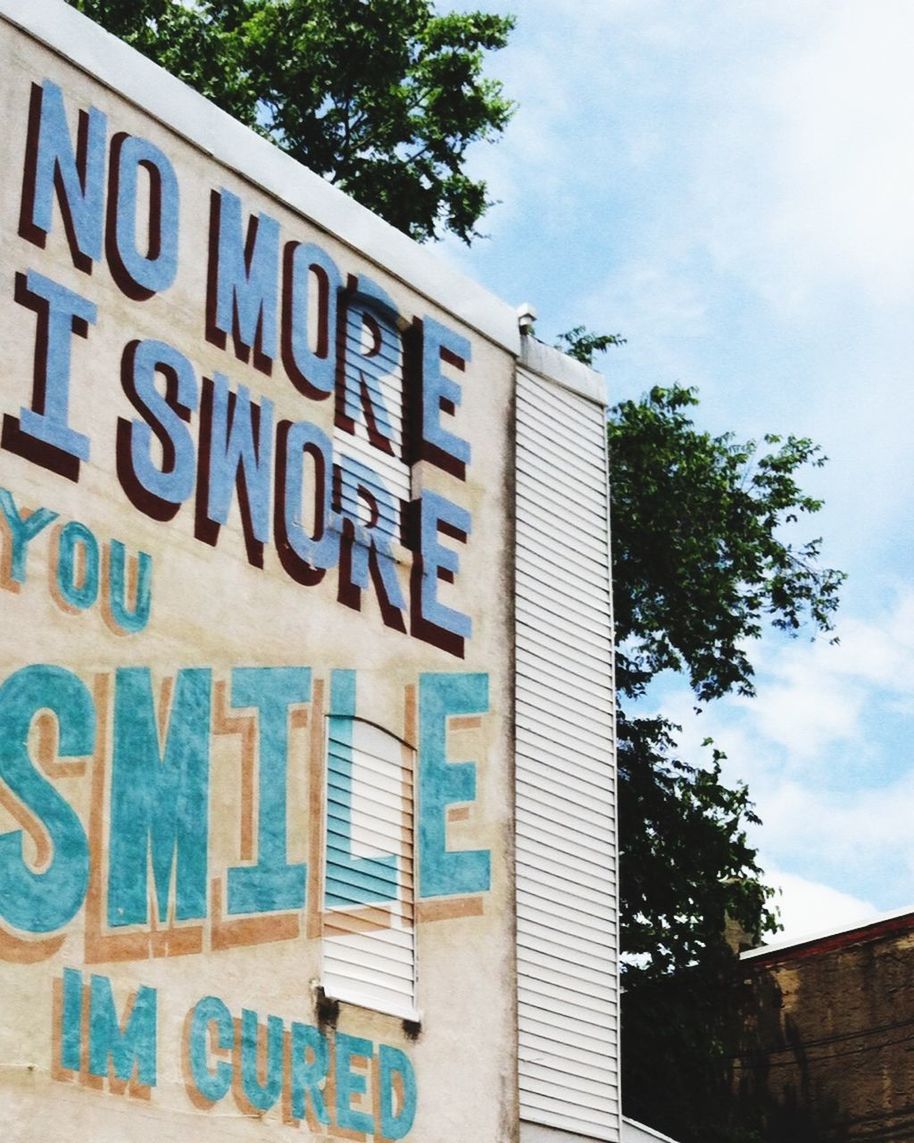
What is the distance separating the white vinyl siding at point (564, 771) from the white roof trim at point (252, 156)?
105 centimetres

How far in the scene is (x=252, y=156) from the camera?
1708 centimetres

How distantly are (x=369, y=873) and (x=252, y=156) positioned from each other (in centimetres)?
641

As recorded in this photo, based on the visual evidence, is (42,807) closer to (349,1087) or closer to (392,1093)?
(349,1087)

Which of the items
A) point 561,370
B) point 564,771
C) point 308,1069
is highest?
point 561,370

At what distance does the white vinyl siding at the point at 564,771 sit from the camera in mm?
17500

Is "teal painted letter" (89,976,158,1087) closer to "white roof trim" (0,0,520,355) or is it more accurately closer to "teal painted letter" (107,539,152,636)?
"teal painted letter" (107,539,152,636)

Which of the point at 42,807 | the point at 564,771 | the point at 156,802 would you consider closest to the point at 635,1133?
the point at 564,771

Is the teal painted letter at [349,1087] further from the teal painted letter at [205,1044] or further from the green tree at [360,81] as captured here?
the green tree at [360,81]

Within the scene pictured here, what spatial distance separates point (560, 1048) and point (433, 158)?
A: 16594mm

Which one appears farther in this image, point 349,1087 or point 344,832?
point 344,832

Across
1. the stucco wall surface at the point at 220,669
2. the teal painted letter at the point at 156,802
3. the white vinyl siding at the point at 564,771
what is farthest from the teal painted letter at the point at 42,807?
the white vinyl siding at the point at 564,771

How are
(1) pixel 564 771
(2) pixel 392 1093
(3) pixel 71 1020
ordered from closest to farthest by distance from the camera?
(3) pixel 71 1020 < (2) pixel 392 1093 < (1) pixel 564 771

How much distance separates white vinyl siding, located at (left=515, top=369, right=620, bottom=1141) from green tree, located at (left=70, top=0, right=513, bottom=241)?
1052cm

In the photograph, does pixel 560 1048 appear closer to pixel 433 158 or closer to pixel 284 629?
pixel 284 629
